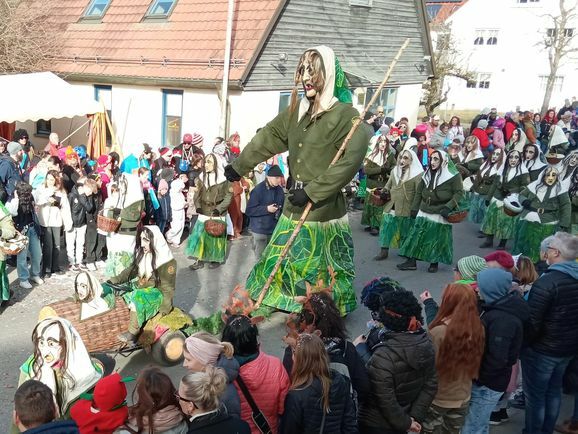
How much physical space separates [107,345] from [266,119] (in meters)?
9.99

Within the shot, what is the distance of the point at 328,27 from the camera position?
16.5 metres

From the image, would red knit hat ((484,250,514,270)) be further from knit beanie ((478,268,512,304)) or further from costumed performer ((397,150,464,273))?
costumed performer ((397,150,464,273))

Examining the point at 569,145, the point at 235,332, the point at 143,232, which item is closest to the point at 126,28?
the point at 143,232

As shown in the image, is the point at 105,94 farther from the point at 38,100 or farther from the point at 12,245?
the point at 12,245

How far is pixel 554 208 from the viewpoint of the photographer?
350 inches

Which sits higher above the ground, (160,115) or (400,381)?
(160,115)

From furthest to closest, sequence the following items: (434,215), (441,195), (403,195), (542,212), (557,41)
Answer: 1. (557,41)
2. (403,195)
3. (542,212)
4. (434,215)
5. (441,195)

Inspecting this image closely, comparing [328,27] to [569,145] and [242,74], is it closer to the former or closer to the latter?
[242,74]

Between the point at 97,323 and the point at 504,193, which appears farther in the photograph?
the point at 504,193

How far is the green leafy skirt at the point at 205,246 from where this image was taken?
8.59m

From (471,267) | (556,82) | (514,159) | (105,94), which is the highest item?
(556,82)

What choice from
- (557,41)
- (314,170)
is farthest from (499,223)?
(557,41)

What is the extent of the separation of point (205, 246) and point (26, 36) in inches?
392

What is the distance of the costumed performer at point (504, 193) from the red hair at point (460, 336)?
6.53 m
